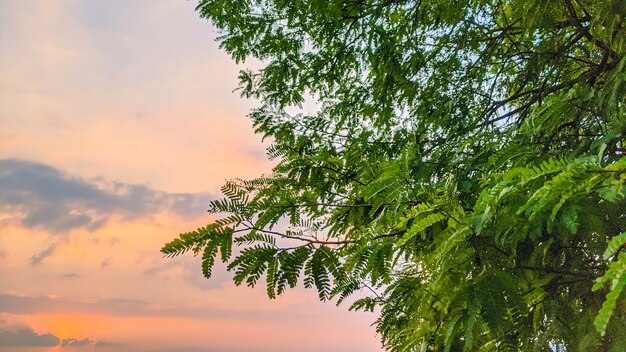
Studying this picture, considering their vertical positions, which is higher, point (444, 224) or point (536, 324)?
point (444, 224)

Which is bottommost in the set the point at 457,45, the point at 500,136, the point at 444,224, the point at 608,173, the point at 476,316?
the point at 476,316

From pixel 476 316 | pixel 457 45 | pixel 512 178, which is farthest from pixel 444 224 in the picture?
pixel 457 45

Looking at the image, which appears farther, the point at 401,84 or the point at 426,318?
the point at 401,84

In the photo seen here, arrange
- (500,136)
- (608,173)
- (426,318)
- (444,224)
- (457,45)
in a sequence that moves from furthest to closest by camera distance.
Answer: (457,45) → (500,136) → (426,318) → (444,224) → (608,173)

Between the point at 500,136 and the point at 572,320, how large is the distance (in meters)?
1.25

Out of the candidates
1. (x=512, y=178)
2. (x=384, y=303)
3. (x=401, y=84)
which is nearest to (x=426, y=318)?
(x=384, y=303)

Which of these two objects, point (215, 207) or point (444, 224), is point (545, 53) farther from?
point (215, 207)

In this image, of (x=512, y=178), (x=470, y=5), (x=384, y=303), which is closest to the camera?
(x=512, y=178)

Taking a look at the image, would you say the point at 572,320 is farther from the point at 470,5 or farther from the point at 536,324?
the point at 470,5

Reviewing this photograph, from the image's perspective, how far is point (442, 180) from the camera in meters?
3.35

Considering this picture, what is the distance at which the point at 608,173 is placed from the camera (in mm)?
1795

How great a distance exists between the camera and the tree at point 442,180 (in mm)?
2402

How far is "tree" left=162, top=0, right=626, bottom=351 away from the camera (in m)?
2.40

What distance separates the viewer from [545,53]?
4133mm
